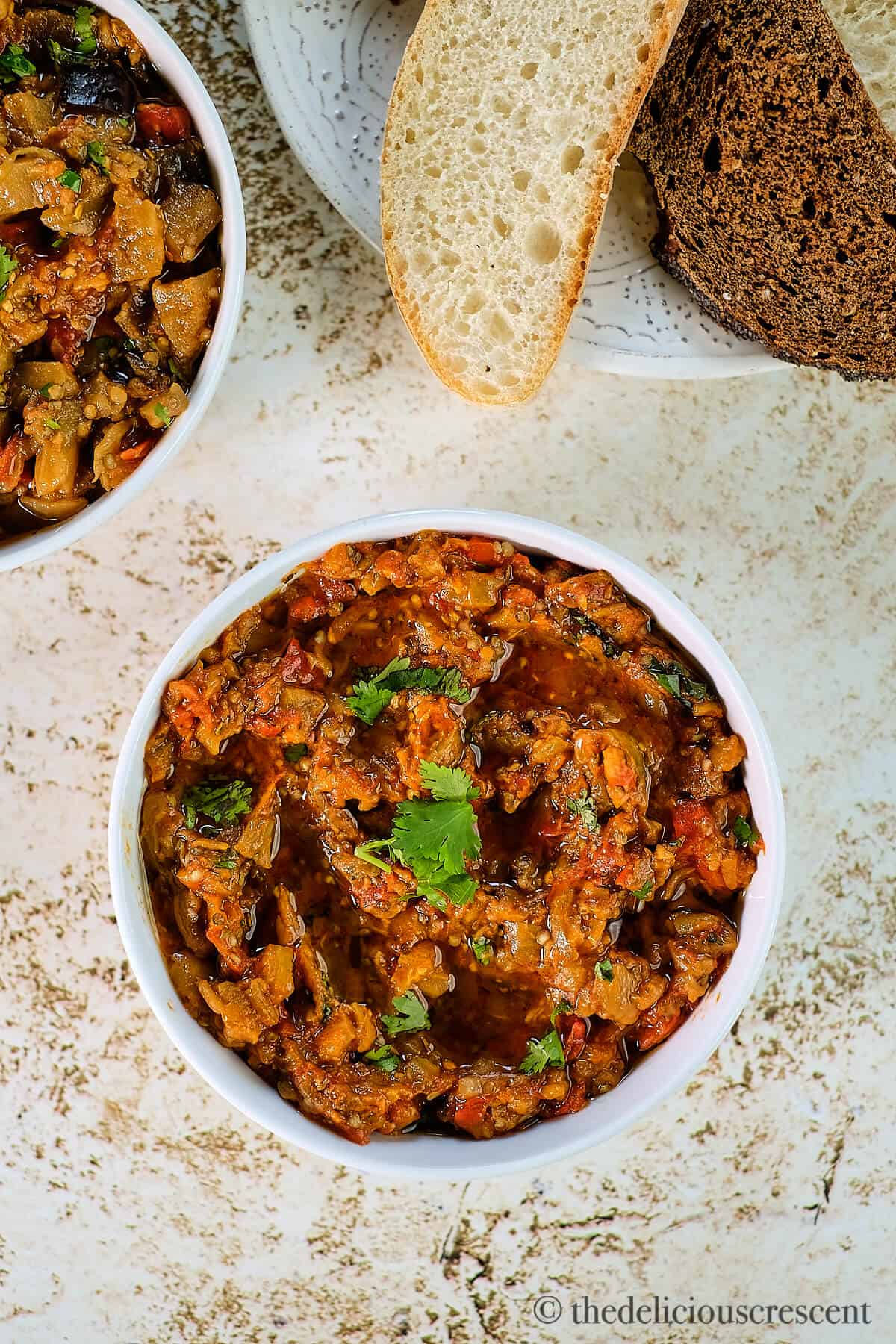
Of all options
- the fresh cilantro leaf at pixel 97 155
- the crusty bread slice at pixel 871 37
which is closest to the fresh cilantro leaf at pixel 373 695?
the fresh cilantro leaf at pixel 97 155

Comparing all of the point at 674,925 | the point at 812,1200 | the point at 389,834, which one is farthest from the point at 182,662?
the point at 812,1200

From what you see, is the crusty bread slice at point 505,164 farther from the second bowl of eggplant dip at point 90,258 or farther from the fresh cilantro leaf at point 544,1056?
the fresh cilantro leaf at point 544,1056

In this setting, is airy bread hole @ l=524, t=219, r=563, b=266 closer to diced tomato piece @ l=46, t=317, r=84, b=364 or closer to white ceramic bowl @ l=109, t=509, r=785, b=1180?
white ceramic bowl @ l=109, t=509, r=785, b=1180

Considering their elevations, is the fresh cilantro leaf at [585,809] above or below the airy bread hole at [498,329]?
below

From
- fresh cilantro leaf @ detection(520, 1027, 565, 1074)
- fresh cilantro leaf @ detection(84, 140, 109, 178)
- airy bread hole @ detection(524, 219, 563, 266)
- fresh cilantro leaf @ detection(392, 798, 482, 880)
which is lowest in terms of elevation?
fresh cilantro leaf @ detection(520, 1027, 565, 1074)

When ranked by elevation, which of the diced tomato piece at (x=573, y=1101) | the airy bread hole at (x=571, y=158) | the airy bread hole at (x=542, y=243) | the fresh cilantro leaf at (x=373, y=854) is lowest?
the diced tomato piece at (x=573, y=1101)

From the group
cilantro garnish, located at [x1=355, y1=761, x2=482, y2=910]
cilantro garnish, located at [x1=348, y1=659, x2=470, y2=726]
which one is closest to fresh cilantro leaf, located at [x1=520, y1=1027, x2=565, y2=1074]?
cilantro garnish, located at [x1=355, y1=761, x2=482, y2=910]

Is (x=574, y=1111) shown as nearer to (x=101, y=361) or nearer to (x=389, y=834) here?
(x=389, y=834)
